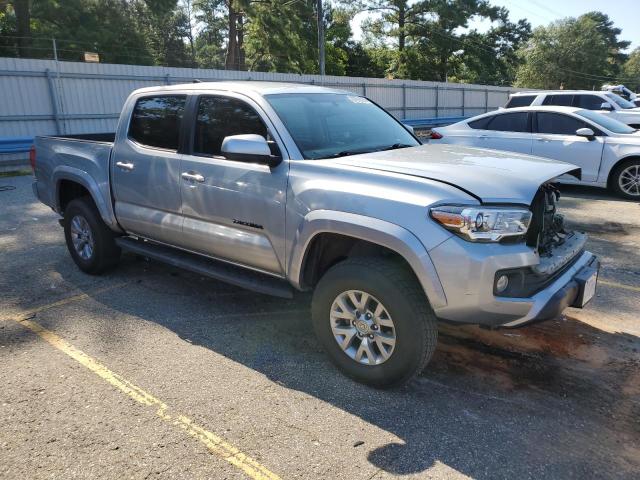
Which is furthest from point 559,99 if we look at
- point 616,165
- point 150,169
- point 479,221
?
point 479,221

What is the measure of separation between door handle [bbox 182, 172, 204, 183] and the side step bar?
679 millimetres

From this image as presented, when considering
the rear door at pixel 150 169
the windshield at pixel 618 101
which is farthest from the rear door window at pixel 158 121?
the windshield at pixel 618 101

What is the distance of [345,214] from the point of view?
10.6ft

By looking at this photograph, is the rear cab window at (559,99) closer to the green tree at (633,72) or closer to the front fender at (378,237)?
the front fender at (378,237)

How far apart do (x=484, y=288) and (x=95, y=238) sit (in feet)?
13.0

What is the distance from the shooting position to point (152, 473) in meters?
2.65

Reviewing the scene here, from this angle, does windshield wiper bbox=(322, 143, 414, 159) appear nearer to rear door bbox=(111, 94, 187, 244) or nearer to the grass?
rear door bbox=(111, 94, 187, 244)

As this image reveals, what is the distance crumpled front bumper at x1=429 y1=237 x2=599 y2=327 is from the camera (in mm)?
2883

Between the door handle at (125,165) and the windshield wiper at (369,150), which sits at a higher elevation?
the windshield wiper at (369,150)

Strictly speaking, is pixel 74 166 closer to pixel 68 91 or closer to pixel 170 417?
pixel 170 417

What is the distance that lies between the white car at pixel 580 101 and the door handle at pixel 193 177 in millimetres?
10858

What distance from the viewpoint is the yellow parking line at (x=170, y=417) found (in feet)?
8.82

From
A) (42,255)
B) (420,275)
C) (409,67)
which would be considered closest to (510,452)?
(420,275)

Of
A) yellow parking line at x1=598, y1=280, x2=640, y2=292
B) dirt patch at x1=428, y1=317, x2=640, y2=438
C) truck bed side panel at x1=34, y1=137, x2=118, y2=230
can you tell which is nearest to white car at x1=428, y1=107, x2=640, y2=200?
yellow parking line at x1=598, y1=280, x2=640, y2=292
